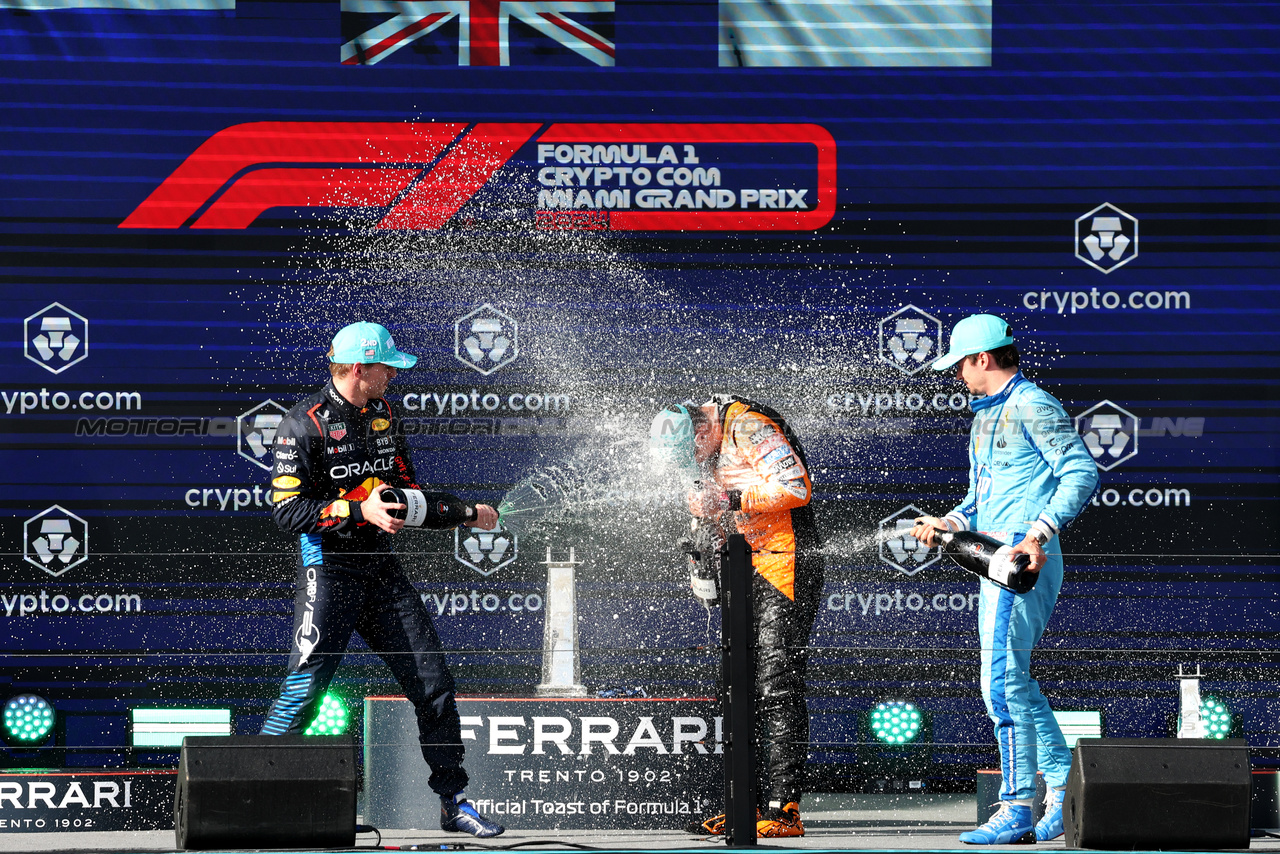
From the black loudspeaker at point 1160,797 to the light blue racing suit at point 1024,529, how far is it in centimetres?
31

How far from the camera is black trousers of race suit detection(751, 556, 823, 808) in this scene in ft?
17.5

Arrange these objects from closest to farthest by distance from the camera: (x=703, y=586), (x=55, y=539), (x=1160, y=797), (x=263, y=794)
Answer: (x=263, y=794)
(x=1160, y=797)
(x=703, y=586)
(x=55, y=539)

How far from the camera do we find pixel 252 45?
21.2ft

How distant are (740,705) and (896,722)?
171 cm

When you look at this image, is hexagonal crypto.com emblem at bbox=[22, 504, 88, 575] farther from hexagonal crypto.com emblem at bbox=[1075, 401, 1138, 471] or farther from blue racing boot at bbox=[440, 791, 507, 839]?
hexagonal crypto.com emblem at bbox=[1075, 401, 1138, 471]

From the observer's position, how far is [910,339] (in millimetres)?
6492

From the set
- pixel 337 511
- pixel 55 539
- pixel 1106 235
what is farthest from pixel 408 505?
pixel 1106 235

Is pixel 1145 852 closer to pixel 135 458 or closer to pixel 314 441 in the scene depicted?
pixel 314 441

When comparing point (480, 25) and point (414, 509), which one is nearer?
point (414, 509)

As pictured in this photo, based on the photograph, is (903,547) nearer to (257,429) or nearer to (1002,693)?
(1002,693)

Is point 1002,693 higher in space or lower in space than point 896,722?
higher

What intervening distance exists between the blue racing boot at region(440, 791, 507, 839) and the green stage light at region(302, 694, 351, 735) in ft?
3.03

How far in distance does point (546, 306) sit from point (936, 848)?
8.54 feet

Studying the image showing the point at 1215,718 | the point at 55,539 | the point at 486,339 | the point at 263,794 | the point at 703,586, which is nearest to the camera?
the point at 263,794
